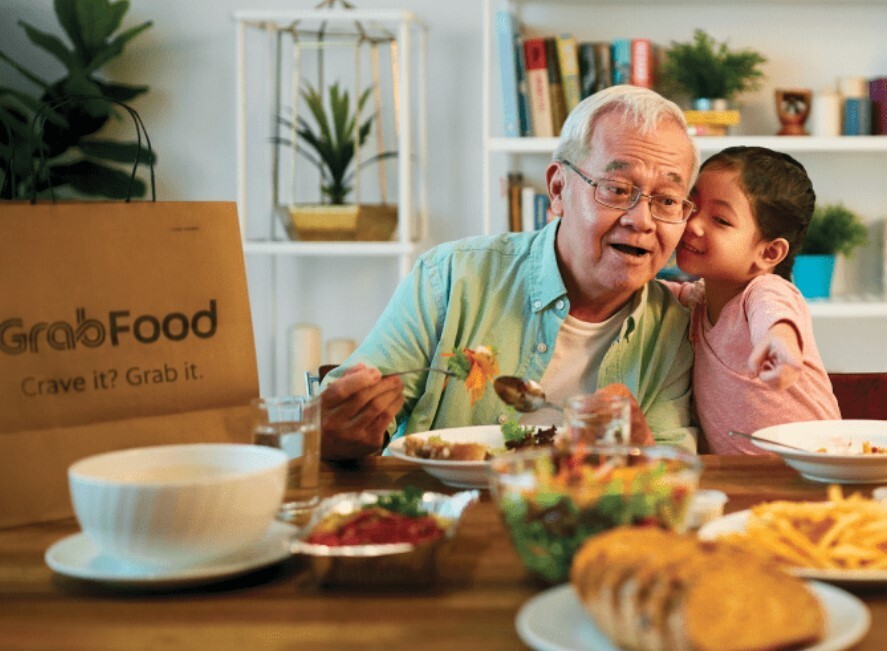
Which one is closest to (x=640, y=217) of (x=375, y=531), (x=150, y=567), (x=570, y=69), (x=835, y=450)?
(x=835, y=450)

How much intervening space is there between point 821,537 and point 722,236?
104 centimetres

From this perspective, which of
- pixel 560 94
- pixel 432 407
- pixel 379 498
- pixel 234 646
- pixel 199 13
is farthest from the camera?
pixel 199 13

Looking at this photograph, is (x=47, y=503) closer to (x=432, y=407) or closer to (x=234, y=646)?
(x=234, y=646)

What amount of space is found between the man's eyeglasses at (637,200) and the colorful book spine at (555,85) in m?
1.55

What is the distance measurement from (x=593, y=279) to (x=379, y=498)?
962mm

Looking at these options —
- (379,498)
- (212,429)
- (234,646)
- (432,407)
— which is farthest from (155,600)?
(432,407)

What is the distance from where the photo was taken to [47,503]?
1188 millimetres

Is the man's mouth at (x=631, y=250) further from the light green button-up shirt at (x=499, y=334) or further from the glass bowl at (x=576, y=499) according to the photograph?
the glass bowl at (x=576, y=499)

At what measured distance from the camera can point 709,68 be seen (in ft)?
11.2

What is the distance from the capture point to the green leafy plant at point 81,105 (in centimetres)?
354

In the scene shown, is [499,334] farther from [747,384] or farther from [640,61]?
[640,61]

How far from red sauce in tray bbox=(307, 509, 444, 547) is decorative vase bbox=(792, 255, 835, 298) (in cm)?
267

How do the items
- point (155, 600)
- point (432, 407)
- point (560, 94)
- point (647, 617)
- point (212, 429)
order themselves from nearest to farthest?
1. point (647, 617)
2. point (155, 600)
3. point (212, 429)
4. point (432, 407)
5. point (560, 94)

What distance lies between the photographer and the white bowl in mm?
894
